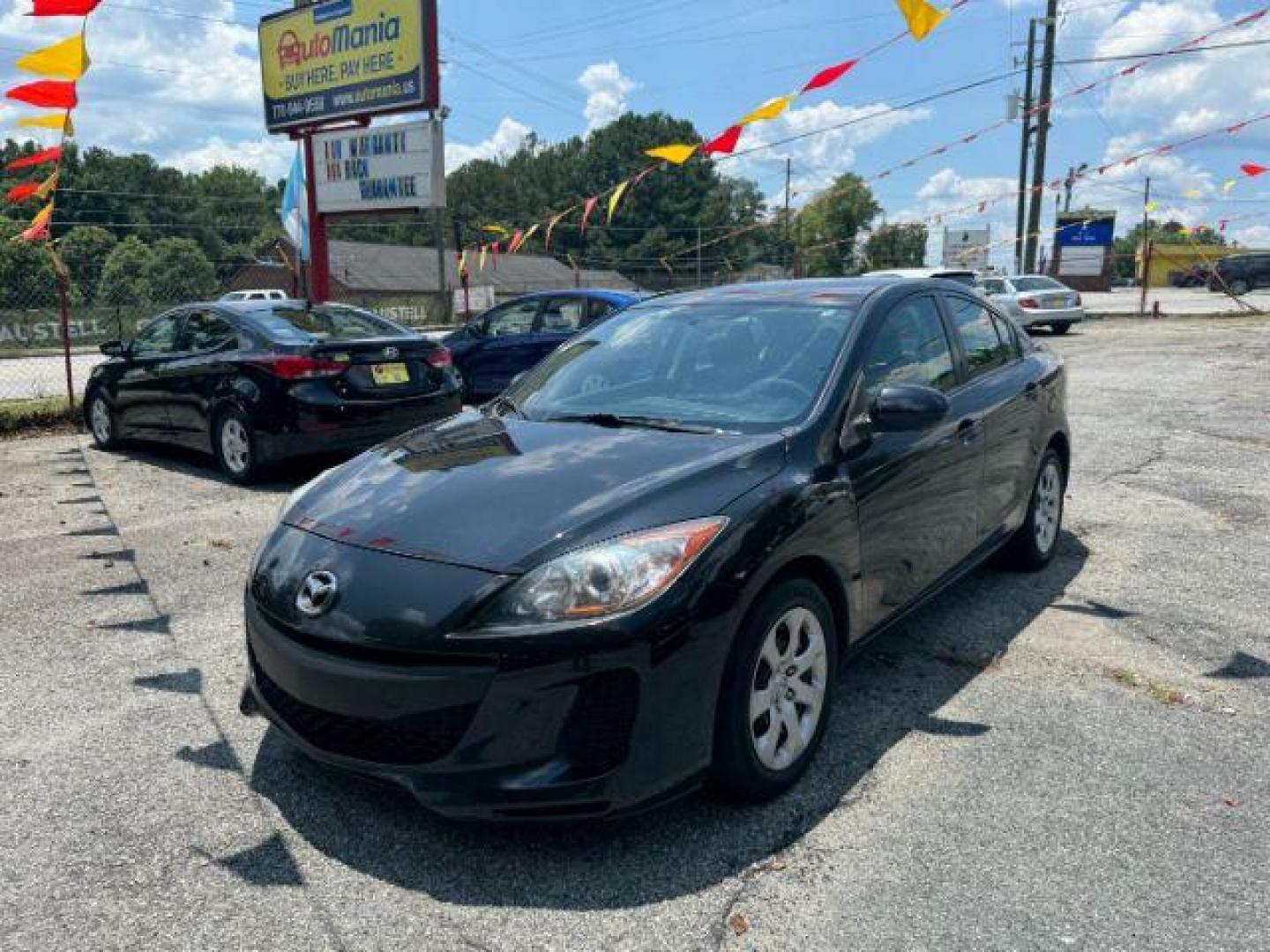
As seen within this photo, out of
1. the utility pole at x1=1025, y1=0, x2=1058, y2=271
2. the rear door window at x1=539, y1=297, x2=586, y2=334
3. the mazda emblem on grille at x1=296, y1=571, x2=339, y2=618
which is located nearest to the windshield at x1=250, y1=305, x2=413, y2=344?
the rear door window at x1=539, y1=297, x2=586, y2=334

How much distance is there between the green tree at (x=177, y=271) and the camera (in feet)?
191

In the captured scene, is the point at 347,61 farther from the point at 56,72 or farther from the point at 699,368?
the point at 699,368

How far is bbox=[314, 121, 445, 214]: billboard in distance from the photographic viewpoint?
13484mm

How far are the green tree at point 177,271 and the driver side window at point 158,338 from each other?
168 ft

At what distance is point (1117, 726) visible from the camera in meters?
3.41

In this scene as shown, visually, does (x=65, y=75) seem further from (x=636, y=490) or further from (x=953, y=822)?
(x=953, y=822)

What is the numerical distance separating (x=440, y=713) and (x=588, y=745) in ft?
1.24

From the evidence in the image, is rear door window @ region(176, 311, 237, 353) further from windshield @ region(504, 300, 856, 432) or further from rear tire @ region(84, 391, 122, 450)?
windshield @ region(504, 300, 856, 432)

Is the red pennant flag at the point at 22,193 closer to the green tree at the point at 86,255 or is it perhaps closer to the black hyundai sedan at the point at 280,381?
the black hyundai sedan at the point at 280,381

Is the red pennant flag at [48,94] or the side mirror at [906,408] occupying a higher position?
the red pennant flag at [48,94]

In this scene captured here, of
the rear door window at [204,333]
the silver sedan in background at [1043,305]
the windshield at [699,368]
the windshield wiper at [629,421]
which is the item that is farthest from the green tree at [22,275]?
the windshield wiper at [629,421]

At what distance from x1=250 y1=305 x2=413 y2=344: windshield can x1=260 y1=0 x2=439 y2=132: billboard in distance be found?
236 inches

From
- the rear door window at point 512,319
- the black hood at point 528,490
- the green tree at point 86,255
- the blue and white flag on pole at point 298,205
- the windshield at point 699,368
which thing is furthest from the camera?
the green tree at point 86,255

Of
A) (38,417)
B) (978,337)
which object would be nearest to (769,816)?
(978,337)
